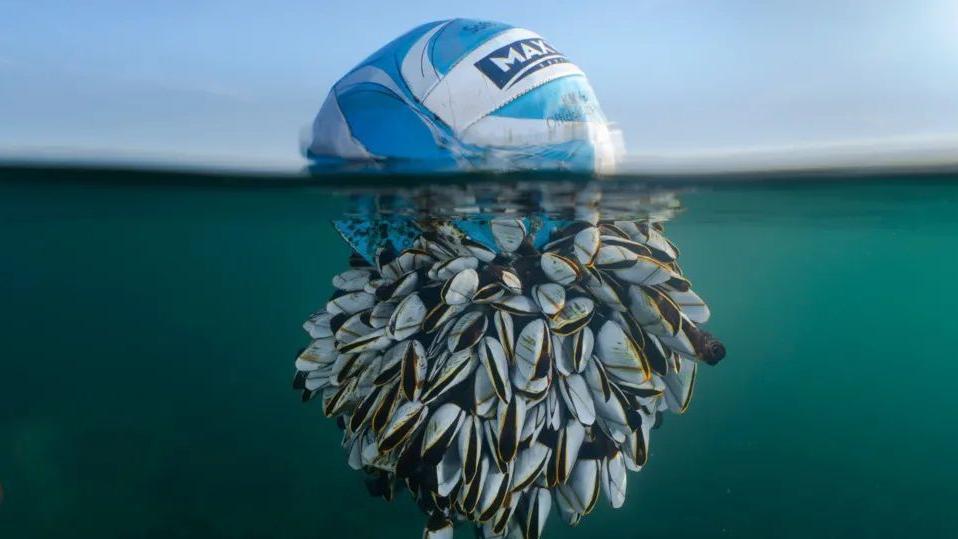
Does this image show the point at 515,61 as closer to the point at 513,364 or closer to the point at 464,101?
the point at 464,101

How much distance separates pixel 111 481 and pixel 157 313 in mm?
6610

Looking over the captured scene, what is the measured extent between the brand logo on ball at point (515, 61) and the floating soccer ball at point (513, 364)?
2.37ft

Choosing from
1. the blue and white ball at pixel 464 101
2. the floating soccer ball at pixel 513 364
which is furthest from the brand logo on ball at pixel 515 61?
the floating soccer ball at pixel 513 364

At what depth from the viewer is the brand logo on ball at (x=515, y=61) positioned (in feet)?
9.14

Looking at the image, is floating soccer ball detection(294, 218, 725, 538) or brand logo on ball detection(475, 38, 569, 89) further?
brand logo on ball detection(475, 38, 569, 89)

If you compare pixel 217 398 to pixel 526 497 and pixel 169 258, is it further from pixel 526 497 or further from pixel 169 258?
pixel 526 497

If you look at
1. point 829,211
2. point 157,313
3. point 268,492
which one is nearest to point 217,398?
point 268,492

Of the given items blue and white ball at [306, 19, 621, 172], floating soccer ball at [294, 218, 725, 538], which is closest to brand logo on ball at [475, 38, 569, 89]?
blue and white ball at [306, 19, 621, 172]

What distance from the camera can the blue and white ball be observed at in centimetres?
276

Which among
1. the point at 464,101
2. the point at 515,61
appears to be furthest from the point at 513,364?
the point at 515,61

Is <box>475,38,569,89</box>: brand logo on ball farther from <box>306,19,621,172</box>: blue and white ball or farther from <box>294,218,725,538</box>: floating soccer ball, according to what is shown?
<box>294,218,725,538</box>: floating soccer ball

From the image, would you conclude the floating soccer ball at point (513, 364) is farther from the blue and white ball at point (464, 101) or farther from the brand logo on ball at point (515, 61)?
the brand logo on ball at point (515, 61)

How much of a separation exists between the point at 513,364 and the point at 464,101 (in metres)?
1.24

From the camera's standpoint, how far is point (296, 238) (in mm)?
10445
